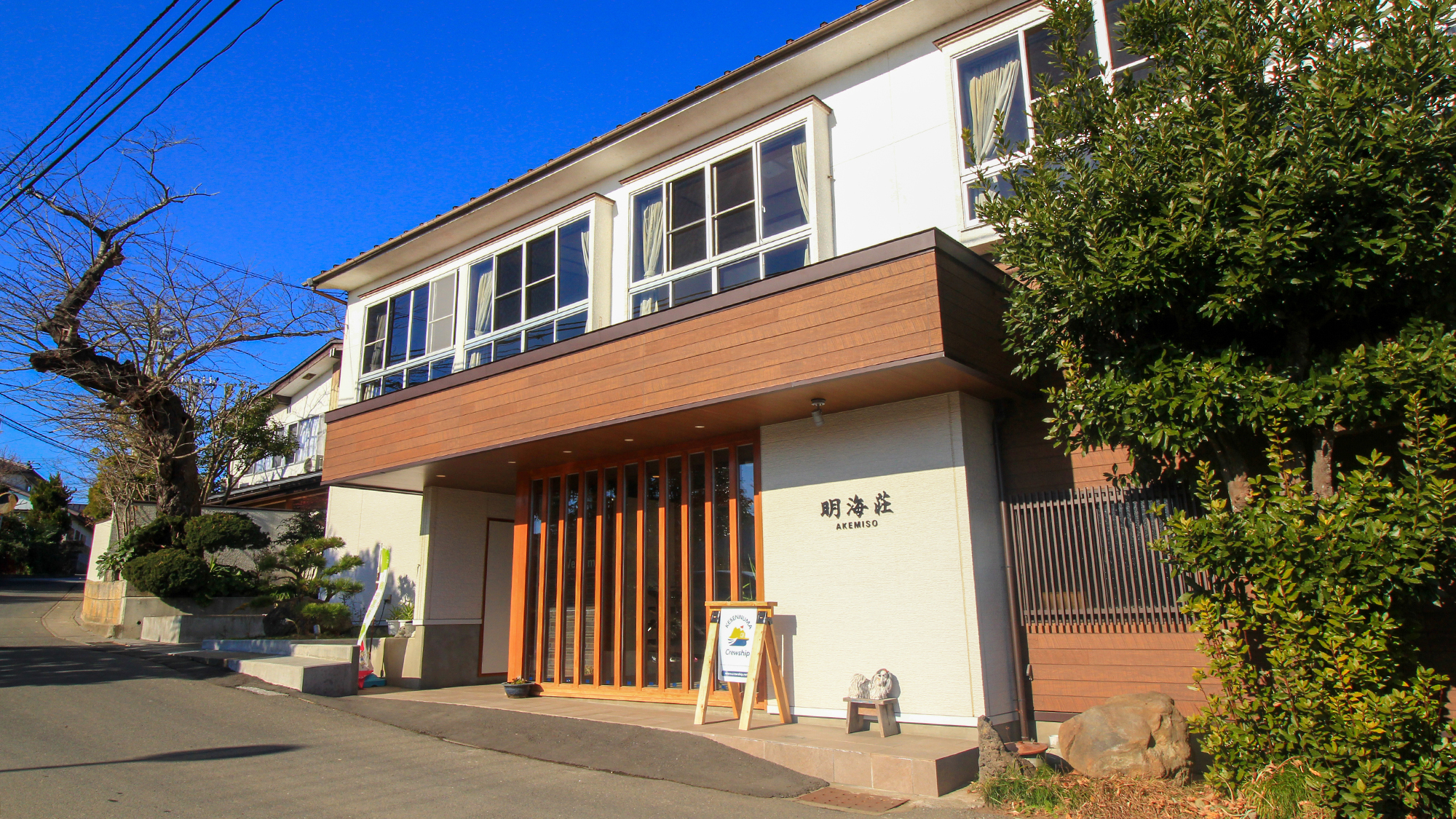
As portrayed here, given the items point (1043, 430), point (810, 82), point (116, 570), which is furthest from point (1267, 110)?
point (116, 570)

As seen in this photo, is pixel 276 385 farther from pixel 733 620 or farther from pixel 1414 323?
pixel 1414 323

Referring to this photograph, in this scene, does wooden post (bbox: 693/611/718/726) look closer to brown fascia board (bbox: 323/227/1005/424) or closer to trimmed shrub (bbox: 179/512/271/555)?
brown fascia board (bbox: 323/227/1005/424)

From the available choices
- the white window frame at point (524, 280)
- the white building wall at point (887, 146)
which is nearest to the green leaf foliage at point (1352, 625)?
the white building wall at point (887, 146)

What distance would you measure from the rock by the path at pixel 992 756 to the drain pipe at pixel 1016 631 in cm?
150

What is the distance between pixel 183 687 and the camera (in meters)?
11.3

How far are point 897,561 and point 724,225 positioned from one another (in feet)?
16.2

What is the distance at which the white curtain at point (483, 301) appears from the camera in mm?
13828

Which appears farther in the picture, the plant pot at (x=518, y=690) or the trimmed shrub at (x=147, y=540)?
the trimmed shrub at (x=147, y=540)

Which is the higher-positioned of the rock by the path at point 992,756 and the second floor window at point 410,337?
the second floor window at point 410,337

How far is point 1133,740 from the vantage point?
658cm

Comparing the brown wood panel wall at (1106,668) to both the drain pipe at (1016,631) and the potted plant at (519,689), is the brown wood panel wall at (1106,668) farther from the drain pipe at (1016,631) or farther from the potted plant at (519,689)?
the potted plant at (519,689)

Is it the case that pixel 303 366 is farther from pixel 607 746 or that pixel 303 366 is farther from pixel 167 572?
pixel 607 746

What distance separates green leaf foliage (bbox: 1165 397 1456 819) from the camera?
202 inches

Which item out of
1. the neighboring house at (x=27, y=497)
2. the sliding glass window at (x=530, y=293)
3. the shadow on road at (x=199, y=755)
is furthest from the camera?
the neighboring house at (x=27, y=497)
